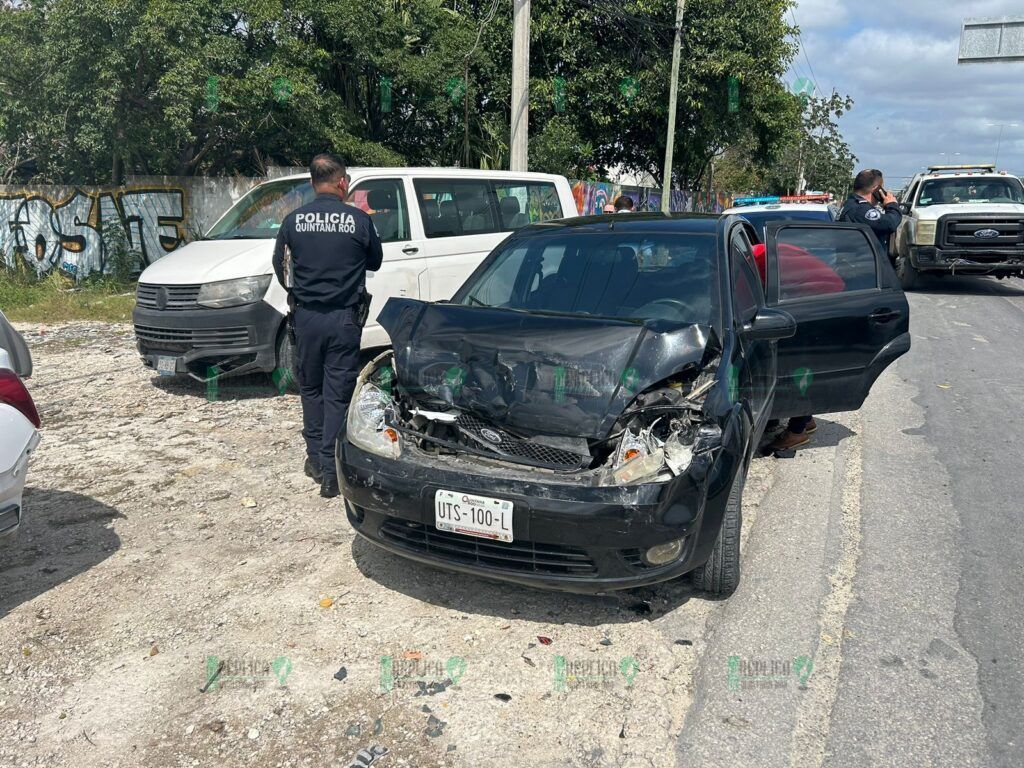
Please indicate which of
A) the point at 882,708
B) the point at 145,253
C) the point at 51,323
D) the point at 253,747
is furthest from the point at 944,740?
the point at 145,253

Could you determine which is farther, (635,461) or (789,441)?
(789,441)

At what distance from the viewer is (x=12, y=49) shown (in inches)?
492

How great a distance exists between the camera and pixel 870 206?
860 centimetres

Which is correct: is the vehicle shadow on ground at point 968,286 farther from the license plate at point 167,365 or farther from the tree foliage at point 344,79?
the license plate at point 167,365

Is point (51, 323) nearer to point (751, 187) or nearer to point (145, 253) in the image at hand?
point (145, 253)

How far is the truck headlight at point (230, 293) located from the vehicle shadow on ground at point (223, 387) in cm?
90

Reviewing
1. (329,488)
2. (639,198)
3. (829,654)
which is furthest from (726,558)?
(639,198)

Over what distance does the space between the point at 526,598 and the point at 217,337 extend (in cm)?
420

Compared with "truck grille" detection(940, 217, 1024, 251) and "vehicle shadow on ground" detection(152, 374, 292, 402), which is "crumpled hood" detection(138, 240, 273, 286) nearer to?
"vehicle shadow on ground" detection(152, 374, 292, 402)

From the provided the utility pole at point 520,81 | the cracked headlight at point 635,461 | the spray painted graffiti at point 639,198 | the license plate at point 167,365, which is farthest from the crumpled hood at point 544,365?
the spray painted graffiti at point 639,198

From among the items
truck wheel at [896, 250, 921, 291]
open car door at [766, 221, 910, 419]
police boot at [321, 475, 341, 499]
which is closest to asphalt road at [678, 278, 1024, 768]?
open car door at [766, 221, 910, 419]

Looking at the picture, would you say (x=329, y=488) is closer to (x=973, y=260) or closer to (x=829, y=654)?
(x=829, y=654)

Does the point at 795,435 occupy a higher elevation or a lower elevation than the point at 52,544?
higher

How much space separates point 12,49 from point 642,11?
47.1 feet
